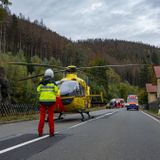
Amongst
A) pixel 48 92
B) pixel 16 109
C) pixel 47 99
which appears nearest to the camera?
pixel 47 99

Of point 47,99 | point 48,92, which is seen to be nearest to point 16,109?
point 48,92

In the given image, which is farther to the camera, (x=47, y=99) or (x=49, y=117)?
(x=47, y=99)

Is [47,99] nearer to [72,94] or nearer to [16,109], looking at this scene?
[72,94]

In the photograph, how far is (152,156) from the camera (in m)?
8.00

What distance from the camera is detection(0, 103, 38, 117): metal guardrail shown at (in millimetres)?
26769

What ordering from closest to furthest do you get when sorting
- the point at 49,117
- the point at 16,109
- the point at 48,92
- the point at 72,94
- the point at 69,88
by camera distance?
the point at 49,117 → the point at 48,92 → the point at 72,94 → the point at 69,88 → the point at 16,109

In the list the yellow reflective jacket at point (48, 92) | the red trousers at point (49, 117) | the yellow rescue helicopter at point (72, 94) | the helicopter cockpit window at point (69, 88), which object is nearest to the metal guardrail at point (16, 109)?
the yellow rescue helicopter at point (72, 94)

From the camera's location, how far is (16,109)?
30.3 meters

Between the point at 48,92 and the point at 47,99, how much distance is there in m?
0.26

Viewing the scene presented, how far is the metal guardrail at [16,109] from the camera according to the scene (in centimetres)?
2677

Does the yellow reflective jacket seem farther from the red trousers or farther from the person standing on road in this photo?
the red trousers

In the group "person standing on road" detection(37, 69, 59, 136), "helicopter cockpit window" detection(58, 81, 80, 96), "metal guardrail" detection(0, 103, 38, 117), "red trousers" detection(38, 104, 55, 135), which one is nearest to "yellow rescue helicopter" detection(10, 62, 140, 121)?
"helicopter cockpit window" detection(58, 81, 80, 96)

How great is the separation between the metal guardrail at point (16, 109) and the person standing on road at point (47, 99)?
49.3ft

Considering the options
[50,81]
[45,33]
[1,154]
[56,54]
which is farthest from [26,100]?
[45,33]
